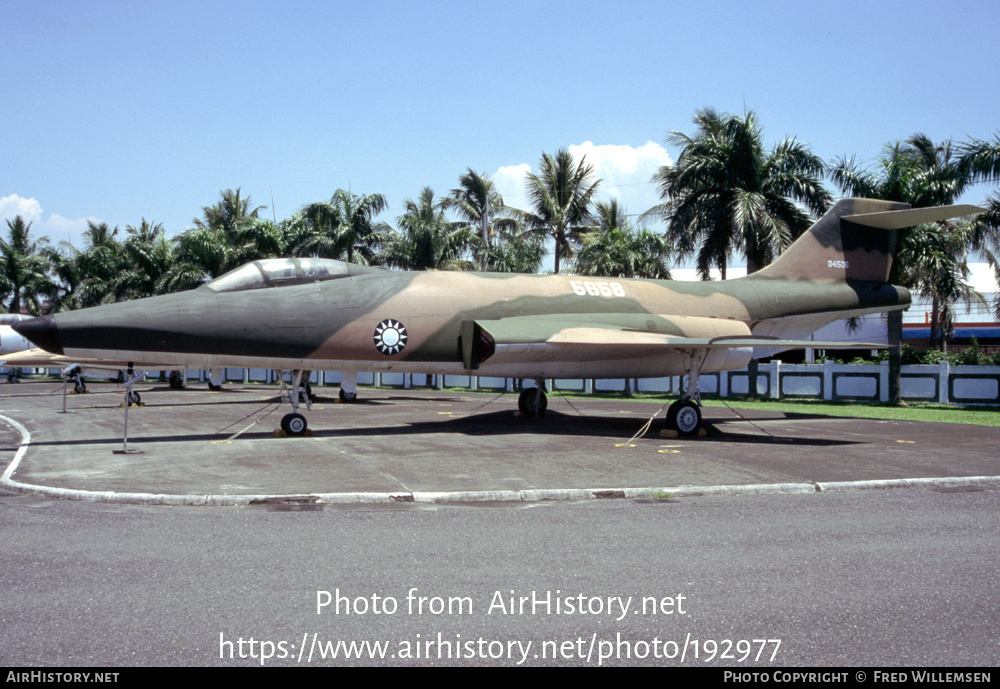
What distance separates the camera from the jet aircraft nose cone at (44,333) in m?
11.2

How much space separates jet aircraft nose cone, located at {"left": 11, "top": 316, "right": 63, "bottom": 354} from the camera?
1123 centimetres

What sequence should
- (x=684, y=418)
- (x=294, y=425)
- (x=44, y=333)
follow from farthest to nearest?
1. (x=684, y=418)
2. (x=294, y=425)
3. (x=44, y=333)

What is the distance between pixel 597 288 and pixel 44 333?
11.2 m

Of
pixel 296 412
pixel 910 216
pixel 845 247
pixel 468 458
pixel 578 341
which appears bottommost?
pixel 468 458

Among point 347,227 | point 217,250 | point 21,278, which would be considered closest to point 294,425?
point 347,227

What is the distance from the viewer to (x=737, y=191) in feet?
93.4

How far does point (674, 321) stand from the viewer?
17.0m

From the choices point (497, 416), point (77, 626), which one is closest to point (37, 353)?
point (497, 416)

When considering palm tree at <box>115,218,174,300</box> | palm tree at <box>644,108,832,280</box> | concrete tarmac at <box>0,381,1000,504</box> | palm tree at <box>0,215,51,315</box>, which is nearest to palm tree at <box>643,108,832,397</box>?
palm tree at <box>644,108,832,280</box>

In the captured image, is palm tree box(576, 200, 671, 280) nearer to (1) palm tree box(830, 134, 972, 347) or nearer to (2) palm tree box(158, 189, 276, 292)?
(1) palm tree box(830, 134, 972, 347)

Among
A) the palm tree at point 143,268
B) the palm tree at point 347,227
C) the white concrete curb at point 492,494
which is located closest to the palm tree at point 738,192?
the palm tree at point 347,227

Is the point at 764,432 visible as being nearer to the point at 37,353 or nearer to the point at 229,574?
the point at 229,574

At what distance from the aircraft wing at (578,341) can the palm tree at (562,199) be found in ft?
81.7

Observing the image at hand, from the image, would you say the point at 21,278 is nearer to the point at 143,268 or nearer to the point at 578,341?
the point at 143,268
